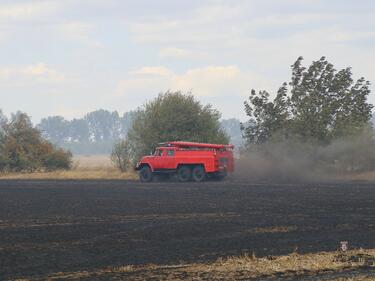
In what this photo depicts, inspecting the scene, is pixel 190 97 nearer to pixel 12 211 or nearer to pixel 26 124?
pixel 26 124

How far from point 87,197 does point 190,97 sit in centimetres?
2791

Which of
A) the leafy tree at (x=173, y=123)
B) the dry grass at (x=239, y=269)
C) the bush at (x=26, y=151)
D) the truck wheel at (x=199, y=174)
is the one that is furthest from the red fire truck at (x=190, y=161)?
the dry grass at (x=239, y=269)

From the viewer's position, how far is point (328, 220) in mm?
23375

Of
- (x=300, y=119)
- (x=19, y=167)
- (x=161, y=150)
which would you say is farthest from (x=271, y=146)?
(x=19, y=167)

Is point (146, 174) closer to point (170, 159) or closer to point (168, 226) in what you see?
point (170, 159)

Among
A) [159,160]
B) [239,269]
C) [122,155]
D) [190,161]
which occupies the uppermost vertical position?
[122,155]

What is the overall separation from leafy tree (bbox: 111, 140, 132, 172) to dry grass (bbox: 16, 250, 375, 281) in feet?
156

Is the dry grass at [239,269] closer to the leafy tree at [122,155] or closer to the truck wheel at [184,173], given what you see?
the truck wheel at [184,173]

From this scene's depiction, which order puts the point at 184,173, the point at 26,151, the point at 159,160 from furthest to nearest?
the point at 26,151, the point at 159,160, the point at 184,173

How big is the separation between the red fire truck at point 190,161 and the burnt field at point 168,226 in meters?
12.5

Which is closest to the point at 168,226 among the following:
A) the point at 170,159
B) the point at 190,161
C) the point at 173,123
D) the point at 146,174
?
the point at 190,161

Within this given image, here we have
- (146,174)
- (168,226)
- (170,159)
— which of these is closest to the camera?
Answer: (168,226)

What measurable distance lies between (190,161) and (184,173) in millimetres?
912

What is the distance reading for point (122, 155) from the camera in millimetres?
63594
